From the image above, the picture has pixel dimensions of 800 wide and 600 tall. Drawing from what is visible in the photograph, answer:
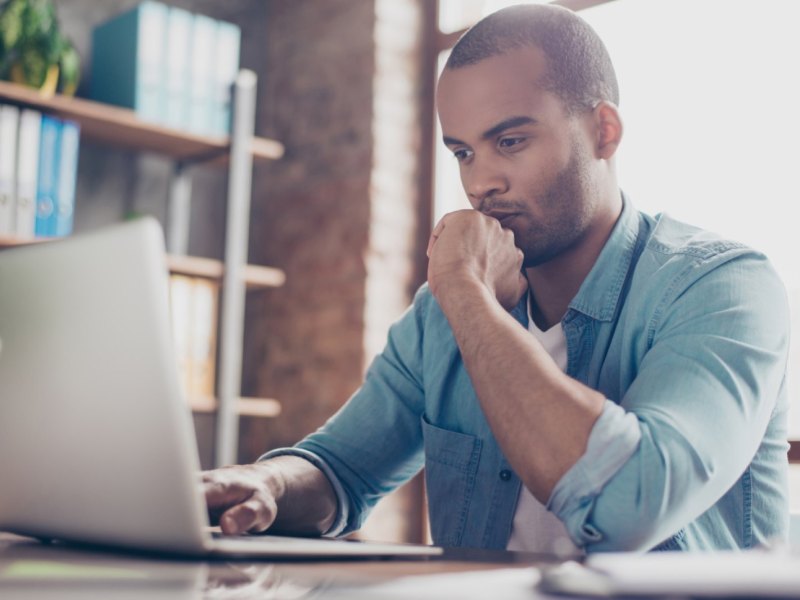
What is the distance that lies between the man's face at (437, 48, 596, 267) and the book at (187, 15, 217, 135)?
5.28 ft

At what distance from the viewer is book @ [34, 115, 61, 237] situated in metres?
2.54

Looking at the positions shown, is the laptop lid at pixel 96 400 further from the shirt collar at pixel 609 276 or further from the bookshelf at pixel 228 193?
the bookshelf at pixel 228 193

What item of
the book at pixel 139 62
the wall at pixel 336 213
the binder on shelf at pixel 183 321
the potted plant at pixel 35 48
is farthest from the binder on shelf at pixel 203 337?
the potted plant at pixel 35 48

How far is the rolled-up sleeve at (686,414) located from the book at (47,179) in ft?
6.15

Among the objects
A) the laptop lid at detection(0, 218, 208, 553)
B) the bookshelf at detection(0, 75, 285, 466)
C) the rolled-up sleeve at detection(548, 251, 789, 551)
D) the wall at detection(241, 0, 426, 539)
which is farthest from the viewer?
the wall at detection(241, 0, 426, 539)

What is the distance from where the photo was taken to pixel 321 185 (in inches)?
127

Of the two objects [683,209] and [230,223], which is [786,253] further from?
[230,223]

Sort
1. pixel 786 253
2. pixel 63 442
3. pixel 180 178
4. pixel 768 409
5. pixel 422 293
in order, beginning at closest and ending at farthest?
pixel 63 442, pixel 768 409, pixel 422 293, pixel 786 253, pixel 180 178

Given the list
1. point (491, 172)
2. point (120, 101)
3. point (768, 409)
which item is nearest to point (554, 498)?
point (768, 409)

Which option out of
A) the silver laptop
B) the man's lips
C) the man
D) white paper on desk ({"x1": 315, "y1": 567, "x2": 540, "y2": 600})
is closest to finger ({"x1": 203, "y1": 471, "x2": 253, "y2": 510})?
the man

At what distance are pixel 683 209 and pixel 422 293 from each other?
4.36ft

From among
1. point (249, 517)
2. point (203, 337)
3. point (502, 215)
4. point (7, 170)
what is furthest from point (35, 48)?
point (249, 517)

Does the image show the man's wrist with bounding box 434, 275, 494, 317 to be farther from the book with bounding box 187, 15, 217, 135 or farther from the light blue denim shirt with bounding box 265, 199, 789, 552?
the book with bounding box 187, 15, 217, 135

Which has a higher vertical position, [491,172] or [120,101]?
[120,101]
